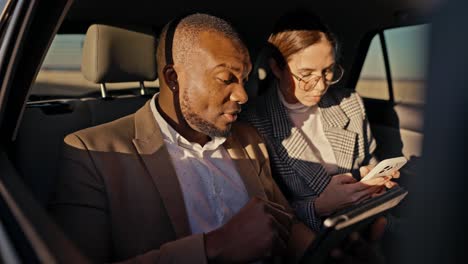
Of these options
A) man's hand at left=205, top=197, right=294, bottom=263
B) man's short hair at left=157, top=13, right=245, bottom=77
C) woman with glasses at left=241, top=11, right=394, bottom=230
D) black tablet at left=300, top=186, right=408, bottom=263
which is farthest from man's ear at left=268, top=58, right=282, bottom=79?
black tablet at left=300, top=186, right=408, bottom=263

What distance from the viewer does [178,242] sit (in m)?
1.52

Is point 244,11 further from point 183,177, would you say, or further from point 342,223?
point 342,223

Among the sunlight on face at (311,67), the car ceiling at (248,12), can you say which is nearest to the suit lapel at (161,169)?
the sunlight on face at (311,67)

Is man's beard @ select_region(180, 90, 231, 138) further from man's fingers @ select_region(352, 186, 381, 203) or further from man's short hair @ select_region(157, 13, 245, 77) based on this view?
man's fingers @ select_region(352, 186, 381, 203)

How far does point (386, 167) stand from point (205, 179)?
669mm

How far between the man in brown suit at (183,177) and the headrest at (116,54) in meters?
0.33

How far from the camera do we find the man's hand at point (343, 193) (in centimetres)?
203

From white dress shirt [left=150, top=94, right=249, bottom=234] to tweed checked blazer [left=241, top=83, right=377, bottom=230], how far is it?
34 cm

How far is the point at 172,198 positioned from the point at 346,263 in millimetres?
619

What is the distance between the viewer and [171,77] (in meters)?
2.02

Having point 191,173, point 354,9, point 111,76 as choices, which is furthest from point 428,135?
point 354,9

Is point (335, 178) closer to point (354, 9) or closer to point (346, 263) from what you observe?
point (346, 263)

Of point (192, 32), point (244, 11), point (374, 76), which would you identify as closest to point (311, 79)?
point (192, 32)

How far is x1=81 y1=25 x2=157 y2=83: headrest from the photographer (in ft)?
7.76
